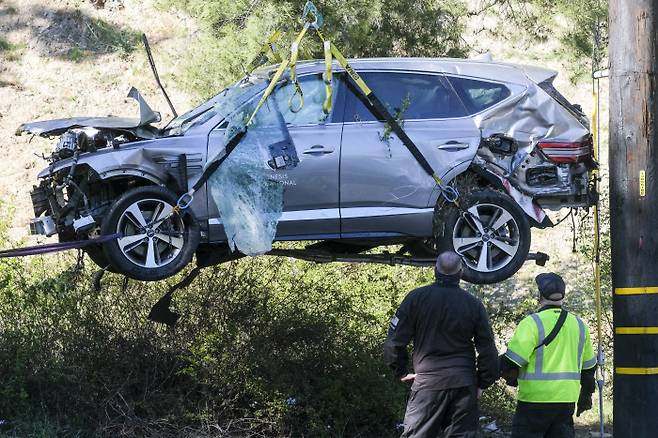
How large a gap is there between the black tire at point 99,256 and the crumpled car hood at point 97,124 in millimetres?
1008

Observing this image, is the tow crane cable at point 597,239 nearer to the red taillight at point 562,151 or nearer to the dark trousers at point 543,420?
the red taillight at point 562,151

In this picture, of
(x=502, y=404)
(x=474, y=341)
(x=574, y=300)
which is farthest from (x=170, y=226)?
(x=574, y=300)

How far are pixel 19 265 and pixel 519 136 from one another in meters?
5.65

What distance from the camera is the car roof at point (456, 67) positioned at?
339 inches

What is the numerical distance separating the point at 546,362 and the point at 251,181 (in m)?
2.75

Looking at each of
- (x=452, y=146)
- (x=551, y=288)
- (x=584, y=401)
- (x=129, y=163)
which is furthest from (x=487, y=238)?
(x=129, y=163)

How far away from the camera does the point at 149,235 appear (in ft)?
26.5

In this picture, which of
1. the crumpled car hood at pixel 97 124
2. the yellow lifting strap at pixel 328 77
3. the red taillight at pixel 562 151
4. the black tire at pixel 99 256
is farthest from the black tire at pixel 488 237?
the black tire at pixel 99 256

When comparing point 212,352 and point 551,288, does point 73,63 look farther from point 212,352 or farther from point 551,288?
point 551,288

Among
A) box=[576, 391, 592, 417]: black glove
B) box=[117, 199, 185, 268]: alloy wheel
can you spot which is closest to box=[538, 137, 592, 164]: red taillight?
box=[576, 391, 592, 417]: black glove

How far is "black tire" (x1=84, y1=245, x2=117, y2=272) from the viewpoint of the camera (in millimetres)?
8453

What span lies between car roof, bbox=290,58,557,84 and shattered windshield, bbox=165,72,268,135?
41cm

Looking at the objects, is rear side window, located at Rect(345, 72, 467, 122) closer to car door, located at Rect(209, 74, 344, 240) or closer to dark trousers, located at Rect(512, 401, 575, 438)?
car door, located at Rect(209, 74, 344, 240)

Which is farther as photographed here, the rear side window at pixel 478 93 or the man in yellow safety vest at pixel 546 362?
the rear side window at pixel 478 93
